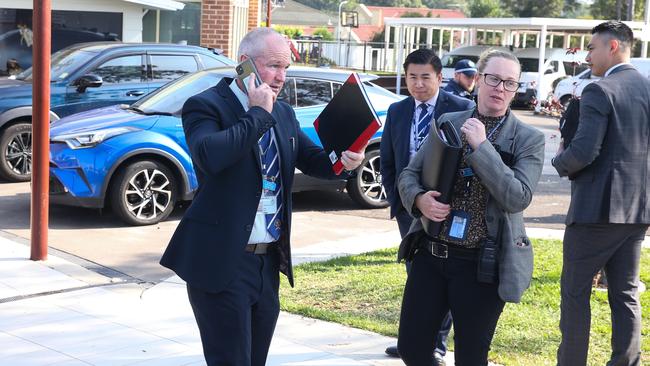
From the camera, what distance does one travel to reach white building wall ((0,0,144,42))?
17.1m

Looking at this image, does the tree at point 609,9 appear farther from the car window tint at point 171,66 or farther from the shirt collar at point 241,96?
the shirt collar at point 241,96

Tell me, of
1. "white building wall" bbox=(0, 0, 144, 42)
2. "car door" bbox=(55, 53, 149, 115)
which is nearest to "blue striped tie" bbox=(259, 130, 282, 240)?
"car door" bbox=(55, 53, 149, 115)

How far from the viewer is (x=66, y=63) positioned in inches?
516

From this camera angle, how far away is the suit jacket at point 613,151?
498 centimetres

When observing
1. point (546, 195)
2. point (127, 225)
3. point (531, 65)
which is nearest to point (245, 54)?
point (127, 225)

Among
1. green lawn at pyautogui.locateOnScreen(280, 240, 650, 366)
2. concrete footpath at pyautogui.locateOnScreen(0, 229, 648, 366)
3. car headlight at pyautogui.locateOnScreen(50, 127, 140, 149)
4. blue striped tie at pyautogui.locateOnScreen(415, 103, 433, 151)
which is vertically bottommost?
concrete footpath at pyautogui.locateOnScreen(0, 229, 648, 366)

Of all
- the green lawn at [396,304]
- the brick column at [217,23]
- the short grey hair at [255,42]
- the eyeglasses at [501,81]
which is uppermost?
the brick column at [217,23]

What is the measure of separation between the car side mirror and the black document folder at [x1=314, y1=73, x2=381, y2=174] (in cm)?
873

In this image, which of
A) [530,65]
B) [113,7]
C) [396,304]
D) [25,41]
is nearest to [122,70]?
[25,41]

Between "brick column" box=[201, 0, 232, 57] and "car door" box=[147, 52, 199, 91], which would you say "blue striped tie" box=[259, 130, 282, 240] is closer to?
"car door" box=[147, 52, 199, 91]

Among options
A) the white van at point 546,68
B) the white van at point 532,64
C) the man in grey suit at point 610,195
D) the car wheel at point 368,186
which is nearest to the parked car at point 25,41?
the car wheel at point 368,186

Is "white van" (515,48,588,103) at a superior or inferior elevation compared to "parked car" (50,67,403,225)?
superior

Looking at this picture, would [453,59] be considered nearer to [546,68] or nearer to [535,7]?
[546,68]

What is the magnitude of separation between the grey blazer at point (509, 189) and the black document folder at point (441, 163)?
0.07 metres
